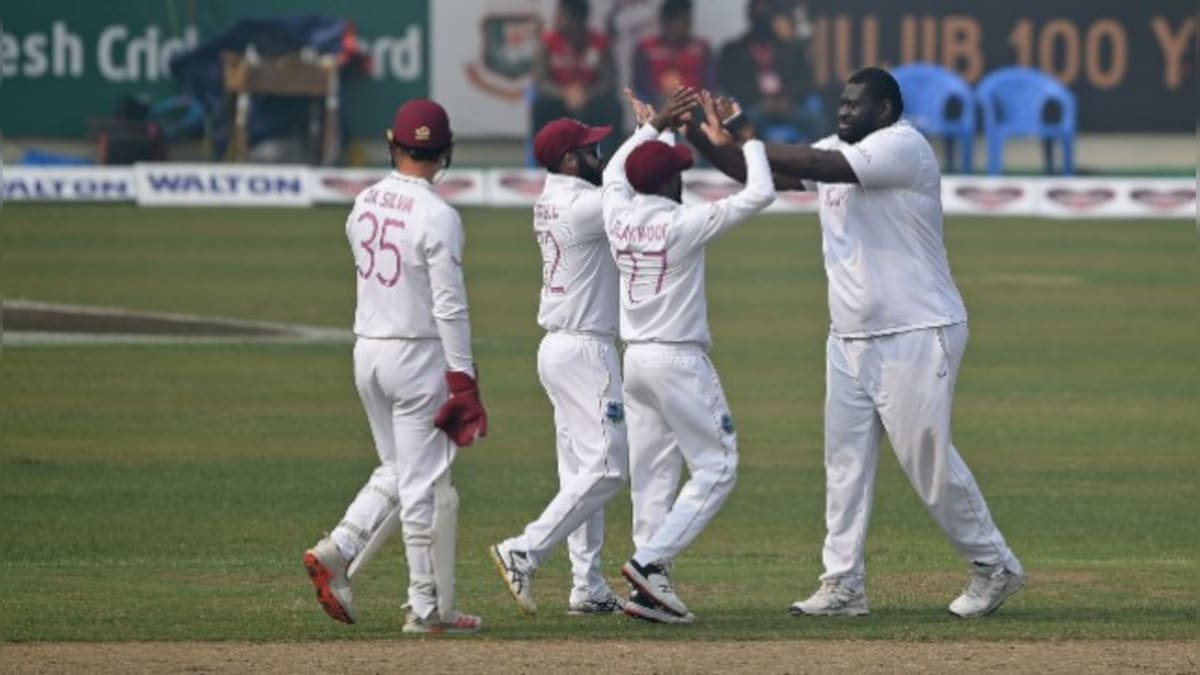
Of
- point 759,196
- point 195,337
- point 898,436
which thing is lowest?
point 195,337

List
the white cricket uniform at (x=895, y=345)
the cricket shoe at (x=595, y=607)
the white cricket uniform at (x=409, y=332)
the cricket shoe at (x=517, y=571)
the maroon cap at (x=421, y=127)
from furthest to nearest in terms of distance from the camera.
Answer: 1. the cricket shoe at (x=595, y=607)
2. the white cricket uniform at (x=895, y=345)
3. the cricket shoe at (x=517, y=571)
4. the maroon cap at (x=421, y=127)
5. the white cricket uniform at (x=409, y=332)

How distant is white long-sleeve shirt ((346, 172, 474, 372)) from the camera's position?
36.9 feet

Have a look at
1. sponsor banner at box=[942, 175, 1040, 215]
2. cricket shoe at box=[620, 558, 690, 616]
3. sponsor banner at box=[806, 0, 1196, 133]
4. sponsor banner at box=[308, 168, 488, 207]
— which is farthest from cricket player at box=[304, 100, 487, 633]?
sponsor banner at box=[806, 0, 1196, 133]

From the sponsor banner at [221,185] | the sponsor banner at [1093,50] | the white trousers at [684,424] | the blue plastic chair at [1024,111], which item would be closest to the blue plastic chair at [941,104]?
the blue plastic chair at [1024,111]

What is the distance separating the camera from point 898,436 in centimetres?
1216

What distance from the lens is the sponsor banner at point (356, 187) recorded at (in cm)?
3884

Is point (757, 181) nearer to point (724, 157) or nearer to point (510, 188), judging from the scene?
point (724, 157)

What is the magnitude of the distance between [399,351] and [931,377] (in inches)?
92.4

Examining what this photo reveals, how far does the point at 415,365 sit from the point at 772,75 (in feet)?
102

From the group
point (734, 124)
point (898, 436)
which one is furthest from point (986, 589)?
point (734, 124)

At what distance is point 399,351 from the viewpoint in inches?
451

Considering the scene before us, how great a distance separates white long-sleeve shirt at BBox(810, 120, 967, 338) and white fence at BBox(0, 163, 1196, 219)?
1004 inches

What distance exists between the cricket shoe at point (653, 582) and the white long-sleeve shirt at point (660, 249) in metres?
0.97

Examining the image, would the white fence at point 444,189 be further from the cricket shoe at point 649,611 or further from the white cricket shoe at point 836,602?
the cricket shoe at point 649,611
